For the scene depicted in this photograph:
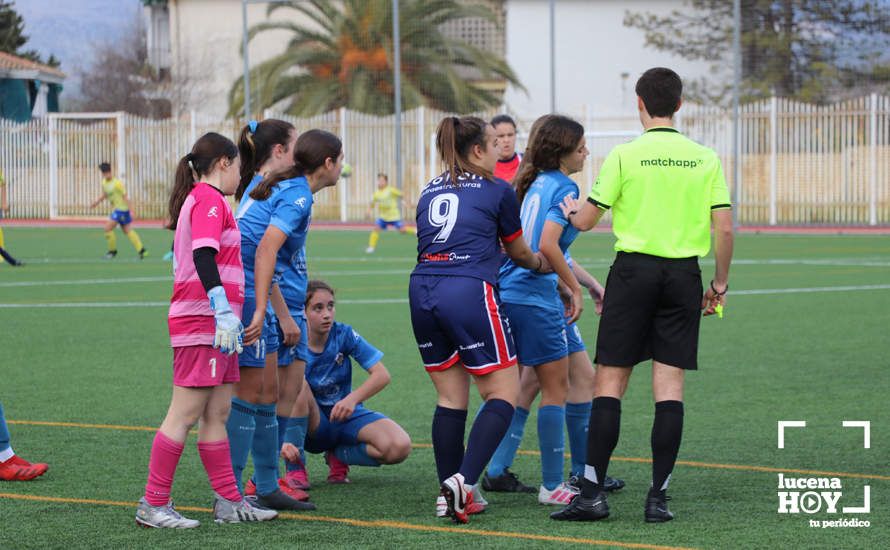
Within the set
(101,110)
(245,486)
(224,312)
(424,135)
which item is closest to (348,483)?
(245,486)

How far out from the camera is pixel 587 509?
614 centimetres

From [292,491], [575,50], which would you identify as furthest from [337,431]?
Result: [575,50]

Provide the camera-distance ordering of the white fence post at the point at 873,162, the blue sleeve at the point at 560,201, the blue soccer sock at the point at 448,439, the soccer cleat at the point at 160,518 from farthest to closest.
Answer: the white fence post at the point at 873,162
the blue sleeve at the point at 560,201
the blue soccer sock at the point at 448,439
the soccer cleat at the point at 160,518

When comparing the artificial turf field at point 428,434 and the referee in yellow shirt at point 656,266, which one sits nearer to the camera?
the artificial turf field at point 428,434

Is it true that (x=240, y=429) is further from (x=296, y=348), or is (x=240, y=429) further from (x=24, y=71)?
(x=24, y=71)

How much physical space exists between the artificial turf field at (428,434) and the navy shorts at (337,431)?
23cm

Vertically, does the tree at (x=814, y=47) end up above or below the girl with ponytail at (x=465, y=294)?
above

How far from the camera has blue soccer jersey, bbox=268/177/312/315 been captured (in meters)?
6.39

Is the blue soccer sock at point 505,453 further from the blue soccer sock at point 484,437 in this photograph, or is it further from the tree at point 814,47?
the tree at point 814,47

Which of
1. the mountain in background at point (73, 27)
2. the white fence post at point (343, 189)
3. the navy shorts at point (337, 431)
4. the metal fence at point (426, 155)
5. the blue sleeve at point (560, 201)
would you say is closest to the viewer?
the blue sleeve at point (560, 201)

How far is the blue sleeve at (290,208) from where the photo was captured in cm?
637

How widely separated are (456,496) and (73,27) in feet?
292

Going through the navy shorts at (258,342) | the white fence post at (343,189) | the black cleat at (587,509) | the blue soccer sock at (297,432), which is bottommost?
the black cleat at (587,509)

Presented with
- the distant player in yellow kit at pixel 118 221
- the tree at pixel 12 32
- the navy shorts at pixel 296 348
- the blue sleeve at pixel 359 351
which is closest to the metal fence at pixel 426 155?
the distant player in yellow kit at pixel 118 221
